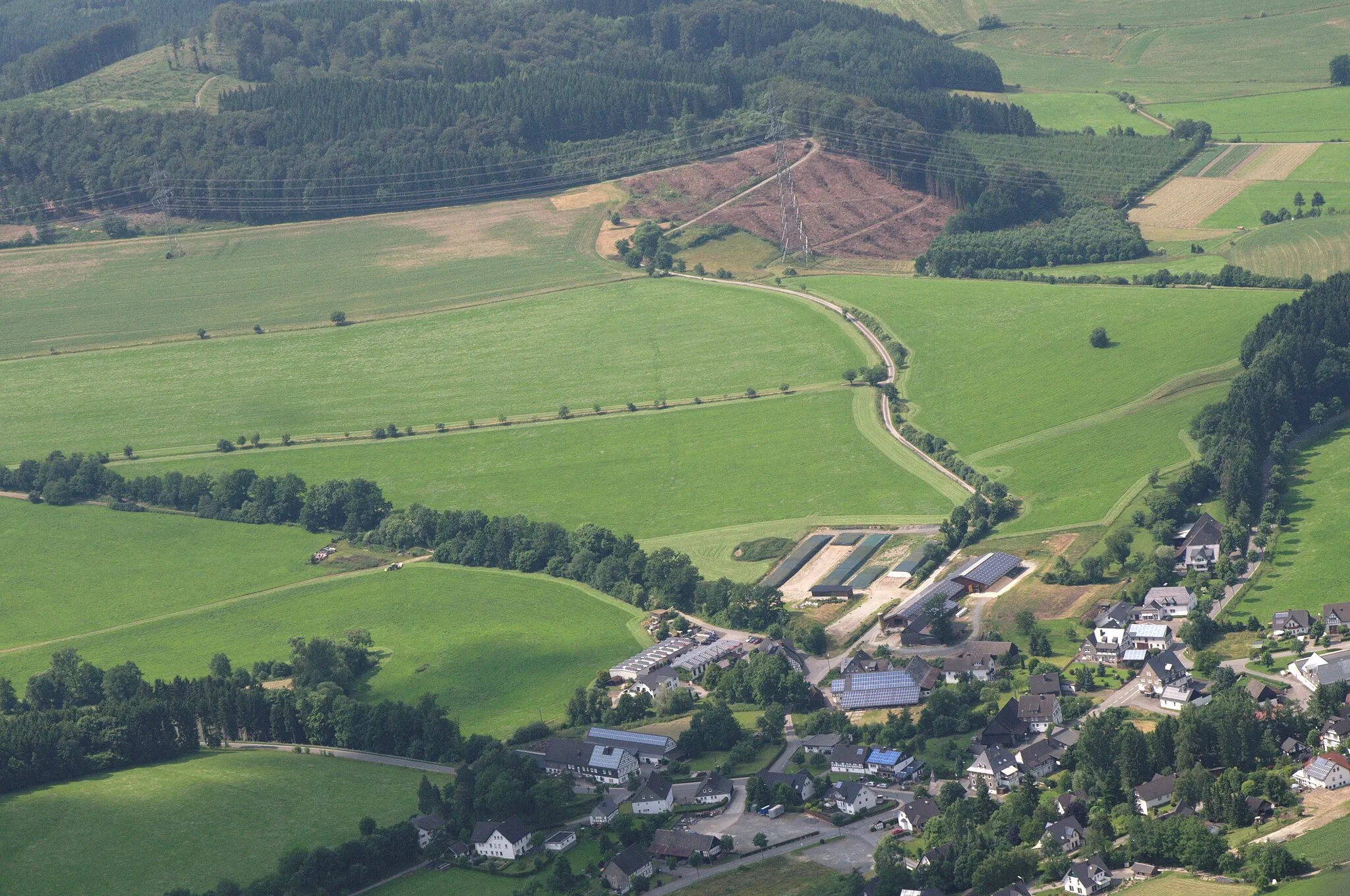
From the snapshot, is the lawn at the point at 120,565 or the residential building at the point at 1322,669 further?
the lawn at the point at 120,565

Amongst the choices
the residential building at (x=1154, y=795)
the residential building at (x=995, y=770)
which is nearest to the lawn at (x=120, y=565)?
the residential building at (x=995, y=770)

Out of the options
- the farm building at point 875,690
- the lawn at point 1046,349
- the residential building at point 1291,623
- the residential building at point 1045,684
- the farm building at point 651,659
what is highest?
the lawn at point 1046,349

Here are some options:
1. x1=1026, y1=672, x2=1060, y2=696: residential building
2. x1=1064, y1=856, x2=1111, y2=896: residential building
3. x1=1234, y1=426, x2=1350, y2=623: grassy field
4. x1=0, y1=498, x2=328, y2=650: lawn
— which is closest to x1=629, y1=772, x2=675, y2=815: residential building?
x1=1026, y1=672, x2=1060, y2=696: residential building

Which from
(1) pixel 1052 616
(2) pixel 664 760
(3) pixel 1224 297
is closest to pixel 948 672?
(1) pixel 1052 616

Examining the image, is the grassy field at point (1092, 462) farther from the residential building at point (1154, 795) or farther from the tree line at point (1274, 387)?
the residential building at point (1154, 795)

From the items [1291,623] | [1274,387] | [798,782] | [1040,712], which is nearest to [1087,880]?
[798,782]
